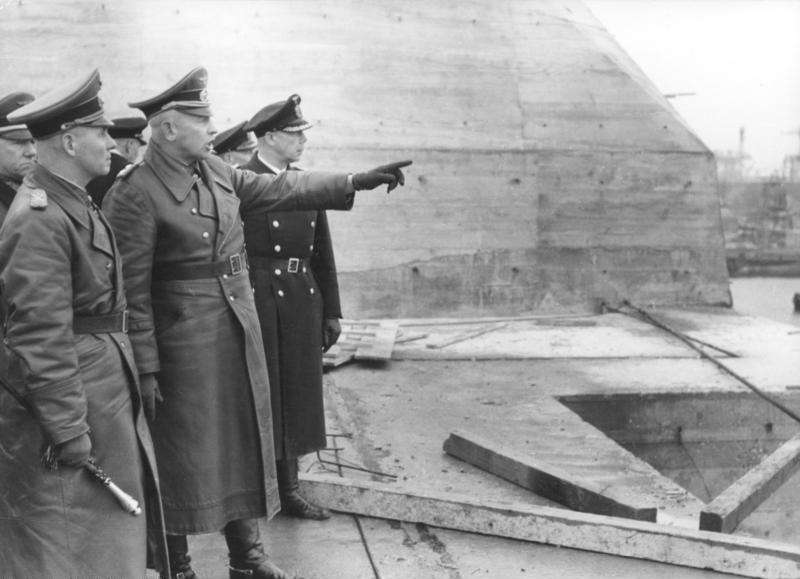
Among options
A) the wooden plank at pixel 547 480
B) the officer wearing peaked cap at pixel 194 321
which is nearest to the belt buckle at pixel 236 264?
the officer wearing peaked cap at pixel 194 321

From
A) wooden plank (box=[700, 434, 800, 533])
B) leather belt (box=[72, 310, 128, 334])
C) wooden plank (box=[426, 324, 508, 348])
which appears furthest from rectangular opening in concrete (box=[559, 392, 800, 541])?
leather belt (box=[72, 310, 128, 334])

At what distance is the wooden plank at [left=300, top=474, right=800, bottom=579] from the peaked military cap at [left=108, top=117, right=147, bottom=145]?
1952 millimetres

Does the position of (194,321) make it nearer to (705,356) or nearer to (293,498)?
(293,498)

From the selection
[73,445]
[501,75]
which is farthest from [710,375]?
[73,445]

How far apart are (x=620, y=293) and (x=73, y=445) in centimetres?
814

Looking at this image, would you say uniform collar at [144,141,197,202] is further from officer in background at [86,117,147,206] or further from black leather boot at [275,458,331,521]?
officer in background at [86,117,147,206]

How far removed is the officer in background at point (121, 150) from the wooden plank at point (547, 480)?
2.20m

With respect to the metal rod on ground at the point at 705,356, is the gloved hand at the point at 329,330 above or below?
above

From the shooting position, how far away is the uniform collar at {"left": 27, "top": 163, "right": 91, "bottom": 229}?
2.74m

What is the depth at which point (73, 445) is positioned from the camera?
2.61 m

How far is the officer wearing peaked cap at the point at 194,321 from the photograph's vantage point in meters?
3.30

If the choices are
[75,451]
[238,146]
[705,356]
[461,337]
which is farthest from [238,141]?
[705,356]

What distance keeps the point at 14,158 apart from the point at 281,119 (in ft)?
3.60

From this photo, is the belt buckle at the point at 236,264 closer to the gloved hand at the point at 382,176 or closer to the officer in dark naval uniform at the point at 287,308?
the gloved hand at the point at 382,176
